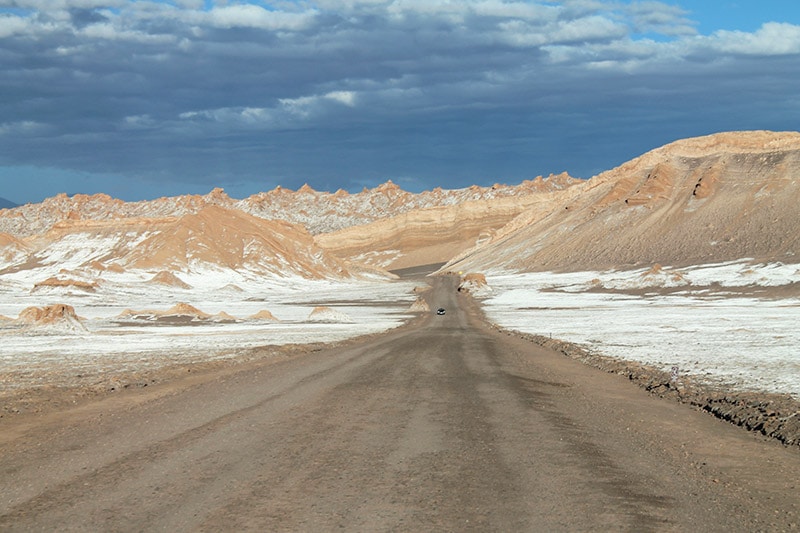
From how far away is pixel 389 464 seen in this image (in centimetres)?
1052

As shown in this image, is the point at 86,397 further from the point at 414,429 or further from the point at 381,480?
the point at 381,480

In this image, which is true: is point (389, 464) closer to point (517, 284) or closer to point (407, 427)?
point (407, 427)

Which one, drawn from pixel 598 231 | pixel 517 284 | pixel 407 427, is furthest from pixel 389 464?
pixel 598 231

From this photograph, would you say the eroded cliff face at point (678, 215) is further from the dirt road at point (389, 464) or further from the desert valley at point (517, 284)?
the dirt road at point (389, 464)

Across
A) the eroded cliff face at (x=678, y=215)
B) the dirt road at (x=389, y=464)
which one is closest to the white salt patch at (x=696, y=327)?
the dirt road at (x=389, y=464)

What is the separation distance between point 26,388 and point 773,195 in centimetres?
12269

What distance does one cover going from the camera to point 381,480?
967cm

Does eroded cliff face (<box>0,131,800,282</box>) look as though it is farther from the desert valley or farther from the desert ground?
the desert ground

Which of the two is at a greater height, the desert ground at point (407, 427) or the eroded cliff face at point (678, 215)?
the eroded cliff face at point (678, 215)

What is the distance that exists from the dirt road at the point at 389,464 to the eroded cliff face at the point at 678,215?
299 ft

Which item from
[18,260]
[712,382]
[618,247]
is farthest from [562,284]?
[18,260]

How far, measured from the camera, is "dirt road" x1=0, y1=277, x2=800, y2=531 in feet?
27.1

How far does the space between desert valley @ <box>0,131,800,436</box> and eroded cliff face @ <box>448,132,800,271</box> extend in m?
0.43

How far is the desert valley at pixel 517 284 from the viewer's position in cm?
2703
